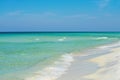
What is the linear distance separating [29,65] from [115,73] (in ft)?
14.2

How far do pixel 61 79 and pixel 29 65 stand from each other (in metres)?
3.51

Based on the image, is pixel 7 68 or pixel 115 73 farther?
pixel 7 68

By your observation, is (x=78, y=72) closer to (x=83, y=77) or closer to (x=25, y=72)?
→ (x=83, y=77)

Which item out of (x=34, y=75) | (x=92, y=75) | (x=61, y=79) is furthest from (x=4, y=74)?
(x=92, y=75)

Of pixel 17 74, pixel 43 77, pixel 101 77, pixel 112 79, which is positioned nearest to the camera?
pixel 112 79

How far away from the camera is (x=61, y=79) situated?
8.00 m

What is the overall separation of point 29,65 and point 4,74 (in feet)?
7.25

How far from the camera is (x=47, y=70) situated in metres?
9.70

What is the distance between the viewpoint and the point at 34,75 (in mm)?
8852

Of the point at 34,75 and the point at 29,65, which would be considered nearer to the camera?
the point at 34,75

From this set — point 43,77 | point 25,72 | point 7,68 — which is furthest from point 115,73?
point 7,68

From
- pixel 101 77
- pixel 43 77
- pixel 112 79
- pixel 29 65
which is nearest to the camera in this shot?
pixel 112 79

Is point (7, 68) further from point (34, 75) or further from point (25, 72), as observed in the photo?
point (34, 75)

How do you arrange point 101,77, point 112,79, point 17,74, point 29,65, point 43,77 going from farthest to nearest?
1. point 29,65
2. point 17,74
3. point 43,77
4. point 101,77
5. point 112,79
